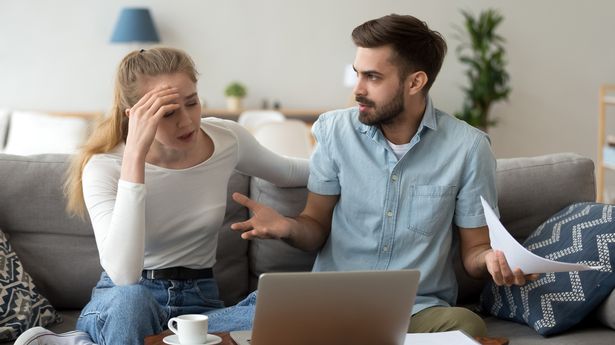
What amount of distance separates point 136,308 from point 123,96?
566mm

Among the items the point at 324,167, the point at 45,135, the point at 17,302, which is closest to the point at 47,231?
the point at 17,302

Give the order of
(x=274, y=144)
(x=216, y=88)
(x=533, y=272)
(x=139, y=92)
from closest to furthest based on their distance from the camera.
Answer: (x=533, y=272) < (x=139, y=92) < (x=274, y=144) < (x=216, y=88)

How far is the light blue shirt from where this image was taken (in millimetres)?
2293

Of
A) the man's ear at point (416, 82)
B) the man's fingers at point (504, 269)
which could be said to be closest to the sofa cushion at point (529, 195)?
the man's ear at point (416, 82)

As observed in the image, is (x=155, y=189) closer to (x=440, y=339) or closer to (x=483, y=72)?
(x=440, y=339)

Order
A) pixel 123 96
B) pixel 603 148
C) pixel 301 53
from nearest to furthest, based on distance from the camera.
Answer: pixel 123 96 < pixel 603 148 < pixel 301 53

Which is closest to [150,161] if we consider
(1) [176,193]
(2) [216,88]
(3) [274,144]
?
(1) [176,193]

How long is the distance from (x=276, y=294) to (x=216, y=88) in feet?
18.4

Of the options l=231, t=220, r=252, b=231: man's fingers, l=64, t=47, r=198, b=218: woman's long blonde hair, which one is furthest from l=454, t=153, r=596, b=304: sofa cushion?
l=64, t=47, r=198, b=218: woman's long blonde hair

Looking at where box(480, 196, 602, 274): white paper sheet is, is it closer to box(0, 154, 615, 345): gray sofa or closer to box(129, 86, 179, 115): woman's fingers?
box(0, 154, 615, 345): gray sofa

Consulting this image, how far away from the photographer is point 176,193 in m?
2.24

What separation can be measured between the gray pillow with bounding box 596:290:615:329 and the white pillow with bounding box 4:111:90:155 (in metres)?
3.63

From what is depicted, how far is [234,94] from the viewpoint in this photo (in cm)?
689

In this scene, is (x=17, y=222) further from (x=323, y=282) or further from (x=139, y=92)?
(x=323, y=282)
